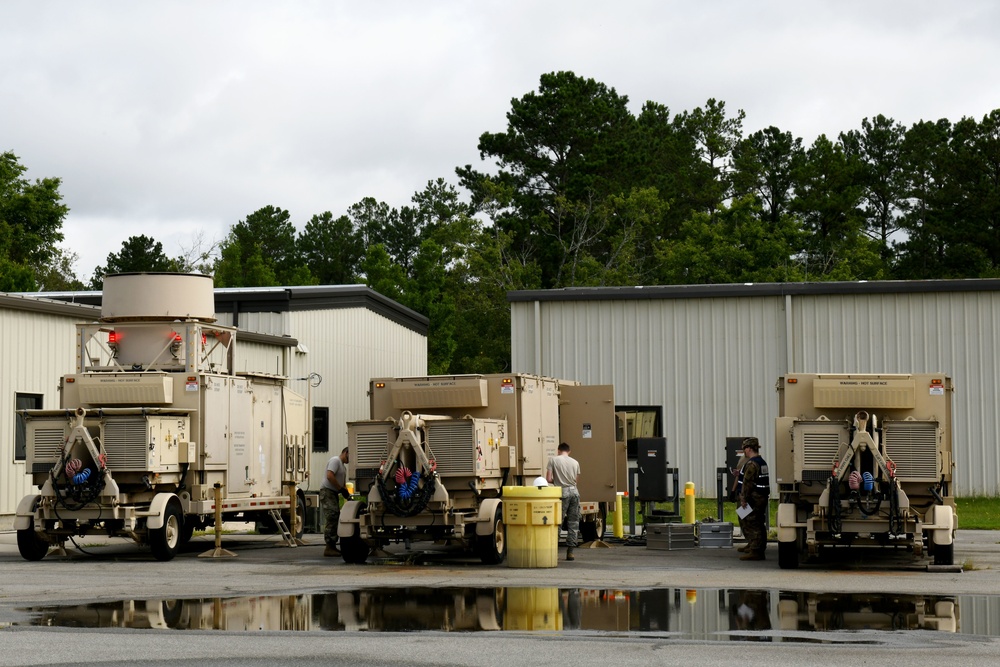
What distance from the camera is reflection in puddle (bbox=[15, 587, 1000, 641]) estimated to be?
13.2 meters

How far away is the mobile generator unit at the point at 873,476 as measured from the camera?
64.6 feet

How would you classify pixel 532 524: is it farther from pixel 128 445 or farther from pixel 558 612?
pixel 128 445

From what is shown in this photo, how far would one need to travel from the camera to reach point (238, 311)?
36.7 m

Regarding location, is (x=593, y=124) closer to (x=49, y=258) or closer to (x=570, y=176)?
(x=570, y=176)

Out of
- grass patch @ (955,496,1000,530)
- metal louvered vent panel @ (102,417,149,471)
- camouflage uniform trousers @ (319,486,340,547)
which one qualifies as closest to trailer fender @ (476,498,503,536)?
camouflage uniform trousers @ (319,486,340,547)

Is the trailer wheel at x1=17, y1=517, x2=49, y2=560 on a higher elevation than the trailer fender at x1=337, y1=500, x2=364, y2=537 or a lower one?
lower

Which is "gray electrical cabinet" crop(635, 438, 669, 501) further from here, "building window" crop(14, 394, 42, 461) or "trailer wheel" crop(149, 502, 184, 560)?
"building window" crop(14, 394, 42, 461)

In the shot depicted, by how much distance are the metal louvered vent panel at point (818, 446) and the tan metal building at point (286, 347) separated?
13439 millimetres

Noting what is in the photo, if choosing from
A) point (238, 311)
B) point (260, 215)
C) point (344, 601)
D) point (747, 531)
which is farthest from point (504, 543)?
point (260, 215)

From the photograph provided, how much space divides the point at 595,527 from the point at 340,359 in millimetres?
15693

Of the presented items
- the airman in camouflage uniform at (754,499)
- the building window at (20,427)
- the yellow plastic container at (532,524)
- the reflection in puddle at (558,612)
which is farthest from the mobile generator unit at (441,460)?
the building window at (20,427)

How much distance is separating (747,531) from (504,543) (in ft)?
12.4

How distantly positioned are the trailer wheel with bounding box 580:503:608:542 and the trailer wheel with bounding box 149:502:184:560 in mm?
7087

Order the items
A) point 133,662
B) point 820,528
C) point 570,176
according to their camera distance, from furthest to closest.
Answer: point 570,176 → point 820,528 → point 133,662
